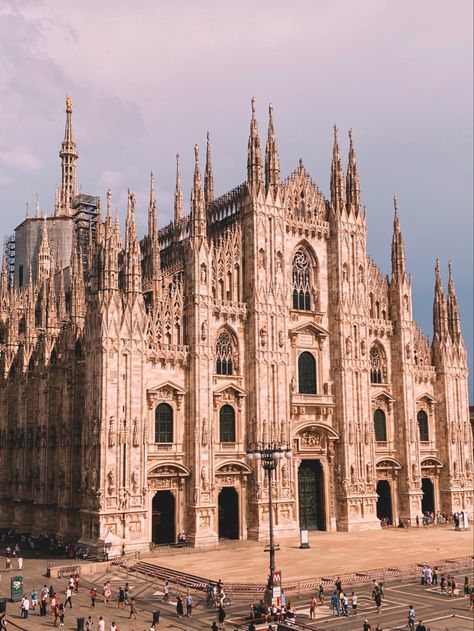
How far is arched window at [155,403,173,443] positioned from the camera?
48125mm

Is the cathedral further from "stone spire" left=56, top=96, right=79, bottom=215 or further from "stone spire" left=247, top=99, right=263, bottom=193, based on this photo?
"stone spire" left=56, top=96, right=79, bottom=215

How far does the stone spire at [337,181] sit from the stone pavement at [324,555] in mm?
25399

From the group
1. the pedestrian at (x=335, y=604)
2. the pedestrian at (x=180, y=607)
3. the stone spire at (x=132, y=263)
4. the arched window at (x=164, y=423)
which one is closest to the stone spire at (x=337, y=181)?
the stone spire at (x=132, y=263)

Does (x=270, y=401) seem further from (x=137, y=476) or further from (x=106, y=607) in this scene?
(x=106, y=607)

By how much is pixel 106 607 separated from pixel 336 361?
28.8 m

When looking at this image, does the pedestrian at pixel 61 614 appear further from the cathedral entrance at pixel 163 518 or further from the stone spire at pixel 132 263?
the stone spire at pixel 132 263

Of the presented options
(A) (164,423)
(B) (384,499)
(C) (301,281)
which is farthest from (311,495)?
(C) (301,281)

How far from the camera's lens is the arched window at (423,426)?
62.2m

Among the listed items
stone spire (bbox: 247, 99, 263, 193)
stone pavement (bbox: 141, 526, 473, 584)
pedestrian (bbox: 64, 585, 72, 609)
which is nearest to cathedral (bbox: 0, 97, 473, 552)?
stone spire (bbox: 247, 99, 263, 193)

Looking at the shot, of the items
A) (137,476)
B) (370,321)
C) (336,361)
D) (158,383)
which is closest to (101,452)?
(137,476)

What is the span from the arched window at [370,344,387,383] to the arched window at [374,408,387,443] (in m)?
2.60

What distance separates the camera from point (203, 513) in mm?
47719

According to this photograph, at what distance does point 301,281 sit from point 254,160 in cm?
993

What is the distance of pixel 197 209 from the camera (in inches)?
2035
